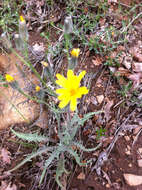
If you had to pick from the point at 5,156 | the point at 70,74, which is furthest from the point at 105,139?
the point at 5,156

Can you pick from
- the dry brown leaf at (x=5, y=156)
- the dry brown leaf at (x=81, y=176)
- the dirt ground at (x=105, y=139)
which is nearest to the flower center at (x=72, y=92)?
the dirt ground at (x=105, y=139)

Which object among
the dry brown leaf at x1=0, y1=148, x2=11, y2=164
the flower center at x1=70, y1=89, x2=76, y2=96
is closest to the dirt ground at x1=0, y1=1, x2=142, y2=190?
the dry brown leaf at x1=0, y1=148, x2=11, y2=164

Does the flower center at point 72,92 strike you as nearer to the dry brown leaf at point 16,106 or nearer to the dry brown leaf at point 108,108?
the dry brown leaf at point 108,108

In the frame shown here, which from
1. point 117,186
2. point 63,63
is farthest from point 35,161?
point 63,63

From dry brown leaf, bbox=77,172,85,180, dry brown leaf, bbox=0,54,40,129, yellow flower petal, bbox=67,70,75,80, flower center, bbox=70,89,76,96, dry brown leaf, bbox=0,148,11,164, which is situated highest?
yellow flower petal, bbox=67,70,75,80

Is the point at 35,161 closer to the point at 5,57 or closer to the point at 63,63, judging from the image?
the point at 63,63

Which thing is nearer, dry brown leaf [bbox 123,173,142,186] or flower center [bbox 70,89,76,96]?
flower center [bbox 70,89,76,96]

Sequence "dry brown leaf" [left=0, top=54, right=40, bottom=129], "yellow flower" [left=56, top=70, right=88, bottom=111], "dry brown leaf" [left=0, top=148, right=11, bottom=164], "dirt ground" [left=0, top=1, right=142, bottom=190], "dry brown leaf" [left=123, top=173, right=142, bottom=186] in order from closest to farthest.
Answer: "yellow flower" [left=56, top=70, right=88, bottom=111] < "dry brown leaf" [left=123, top=173, right=142, bottom=186] < "dirt ground" [left=0, top=1, right=142, bottom=190] < "dry brown leaf" [left=0, top=148, right=11, bottom=164] < "dry brown leaf" [left=0, top=54, right=40, bottom=129]

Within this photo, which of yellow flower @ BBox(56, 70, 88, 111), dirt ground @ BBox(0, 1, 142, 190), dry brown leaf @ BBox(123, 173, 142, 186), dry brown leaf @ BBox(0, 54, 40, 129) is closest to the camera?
yellow flower @ BBox(56, 70, 88, 111)

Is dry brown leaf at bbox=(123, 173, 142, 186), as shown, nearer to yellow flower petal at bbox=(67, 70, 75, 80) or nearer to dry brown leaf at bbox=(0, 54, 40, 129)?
yellow flower petal at bbox=(67, 70, 75, 80)
